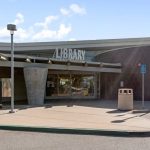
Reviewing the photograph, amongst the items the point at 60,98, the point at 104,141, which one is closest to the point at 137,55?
the point at 60,98

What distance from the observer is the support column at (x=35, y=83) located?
2411cm

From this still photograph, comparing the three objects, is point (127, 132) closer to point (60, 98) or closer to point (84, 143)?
point (84, 143)

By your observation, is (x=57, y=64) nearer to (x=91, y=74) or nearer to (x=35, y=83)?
(x=35, y=83)

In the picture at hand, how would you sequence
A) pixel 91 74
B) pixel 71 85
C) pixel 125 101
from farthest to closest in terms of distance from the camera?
1. pixel 91 74
2. pixel 71 85
3. pixel 125 101

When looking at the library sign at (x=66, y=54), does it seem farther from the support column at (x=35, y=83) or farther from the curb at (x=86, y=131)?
the curb at (x=86, y=131)

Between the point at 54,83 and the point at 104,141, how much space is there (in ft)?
71.4

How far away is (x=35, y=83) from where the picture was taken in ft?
79.8

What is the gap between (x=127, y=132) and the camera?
1258cm

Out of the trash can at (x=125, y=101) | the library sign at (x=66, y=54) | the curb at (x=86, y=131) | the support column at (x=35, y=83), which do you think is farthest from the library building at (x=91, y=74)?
the curb at (x=86, y=131)

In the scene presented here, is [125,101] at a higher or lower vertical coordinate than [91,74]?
lower

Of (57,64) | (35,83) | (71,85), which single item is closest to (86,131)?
(35,83)

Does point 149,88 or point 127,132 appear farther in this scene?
point 149,88

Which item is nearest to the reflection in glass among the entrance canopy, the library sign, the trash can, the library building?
the library building

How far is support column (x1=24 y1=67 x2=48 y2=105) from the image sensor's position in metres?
24.1
